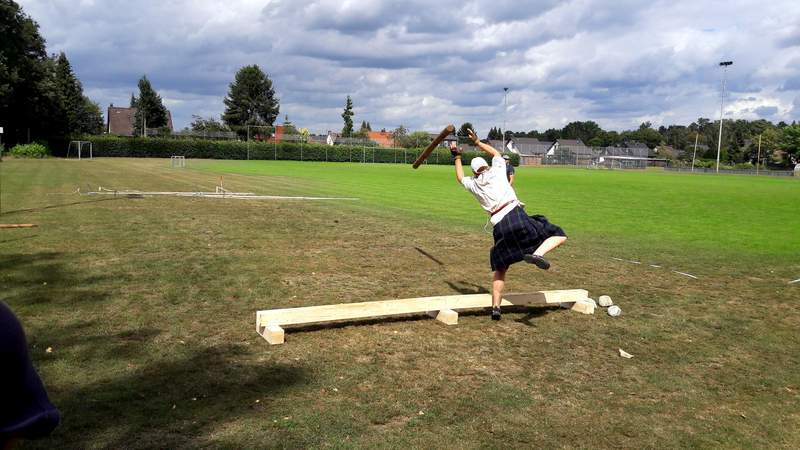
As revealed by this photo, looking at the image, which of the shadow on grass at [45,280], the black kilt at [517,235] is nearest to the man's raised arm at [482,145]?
the black kilt at [517,235]

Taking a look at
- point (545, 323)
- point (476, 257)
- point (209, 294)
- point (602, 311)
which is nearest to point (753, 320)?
point (602, 311)

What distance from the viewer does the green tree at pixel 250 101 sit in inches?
5089

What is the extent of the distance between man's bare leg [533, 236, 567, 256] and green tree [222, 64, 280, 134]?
125 m

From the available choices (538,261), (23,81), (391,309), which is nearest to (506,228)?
(538,261)

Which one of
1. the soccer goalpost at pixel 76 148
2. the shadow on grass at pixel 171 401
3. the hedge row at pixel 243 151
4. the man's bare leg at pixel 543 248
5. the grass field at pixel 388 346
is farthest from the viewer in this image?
the hedge row at pixel 243 151

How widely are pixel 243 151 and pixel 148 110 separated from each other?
36581 mm

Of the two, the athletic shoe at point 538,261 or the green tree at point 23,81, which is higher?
the green tree at point 23,81

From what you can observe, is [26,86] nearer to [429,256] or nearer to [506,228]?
[429,256]

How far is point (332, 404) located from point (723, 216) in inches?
875

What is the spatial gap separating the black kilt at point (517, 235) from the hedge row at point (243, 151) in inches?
2976

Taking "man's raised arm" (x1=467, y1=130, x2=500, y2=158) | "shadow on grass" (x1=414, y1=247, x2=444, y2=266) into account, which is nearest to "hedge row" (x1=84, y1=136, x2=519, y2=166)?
"shadow on grass" (x1=414, y1=247, x2=444, y2=266)

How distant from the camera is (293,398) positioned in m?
5.41

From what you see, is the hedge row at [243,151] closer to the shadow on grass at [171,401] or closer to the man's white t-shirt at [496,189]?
the man's white t-shirt at [496,189]

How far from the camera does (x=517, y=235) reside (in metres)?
7.93
